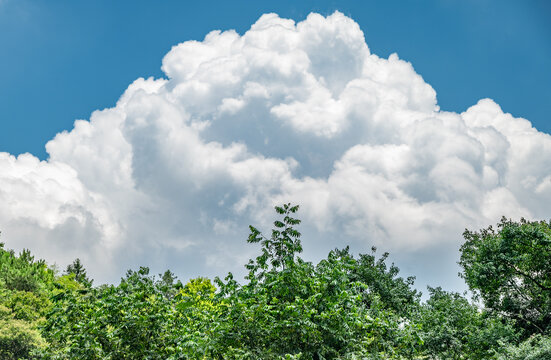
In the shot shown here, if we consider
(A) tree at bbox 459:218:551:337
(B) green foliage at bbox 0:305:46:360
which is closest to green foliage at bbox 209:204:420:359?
(A) tree at bbox 459:218:551:337

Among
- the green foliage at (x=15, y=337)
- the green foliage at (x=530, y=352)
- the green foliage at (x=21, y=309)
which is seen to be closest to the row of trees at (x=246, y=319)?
the green foliage at (x=530, y=352)

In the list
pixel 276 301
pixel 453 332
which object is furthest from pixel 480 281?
pixel 276 301

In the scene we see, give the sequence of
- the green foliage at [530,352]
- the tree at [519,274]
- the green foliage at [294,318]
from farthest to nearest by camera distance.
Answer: the tree at [519,274], the green foliage at [530,352], the green foliage at [294,318]

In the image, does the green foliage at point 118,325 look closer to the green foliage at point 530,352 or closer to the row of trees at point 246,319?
the row of trees at point 246,319

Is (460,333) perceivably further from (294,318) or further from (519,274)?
(294,318)

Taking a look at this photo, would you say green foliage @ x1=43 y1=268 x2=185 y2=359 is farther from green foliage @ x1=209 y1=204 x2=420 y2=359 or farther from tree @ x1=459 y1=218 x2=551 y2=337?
tree @ x1=459 y1=218 x2=551 y2=337

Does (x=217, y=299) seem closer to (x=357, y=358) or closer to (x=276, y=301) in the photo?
(x=276, y=301)

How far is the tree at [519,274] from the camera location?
80.6 ft

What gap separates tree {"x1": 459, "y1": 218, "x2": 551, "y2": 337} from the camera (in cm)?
2458

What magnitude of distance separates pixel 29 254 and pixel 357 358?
57.9 meters

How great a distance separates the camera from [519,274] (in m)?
25.5

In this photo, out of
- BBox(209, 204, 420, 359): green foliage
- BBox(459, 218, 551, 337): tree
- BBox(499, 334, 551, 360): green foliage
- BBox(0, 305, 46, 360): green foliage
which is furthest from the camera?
BBox(0, 305, 46, 360): green foliage

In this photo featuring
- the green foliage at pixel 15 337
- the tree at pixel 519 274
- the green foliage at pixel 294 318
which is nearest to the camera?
the green foliage at pixel 294 318

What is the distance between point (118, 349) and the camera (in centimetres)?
1081
